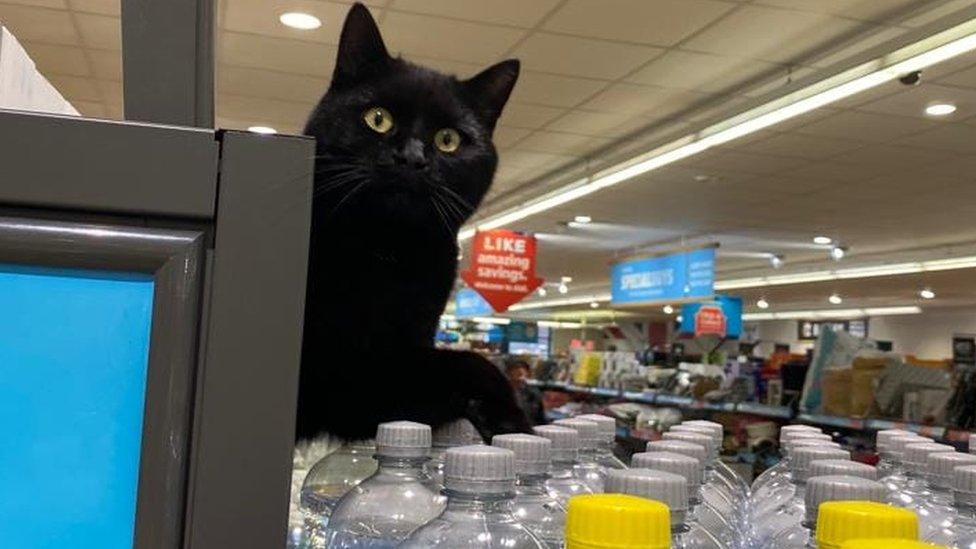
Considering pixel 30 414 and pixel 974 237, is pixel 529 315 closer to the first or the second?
pixel 974 237

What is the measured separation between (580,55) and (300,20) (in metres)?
1.65

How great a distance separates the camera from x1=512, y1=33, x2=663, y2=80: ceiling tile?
5.34 meters

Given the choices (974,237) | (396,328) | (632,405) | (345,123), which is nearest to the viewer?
(396,328)

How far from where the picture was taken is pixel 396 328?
3.43ft

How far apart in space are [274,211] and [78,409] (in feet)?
0.60

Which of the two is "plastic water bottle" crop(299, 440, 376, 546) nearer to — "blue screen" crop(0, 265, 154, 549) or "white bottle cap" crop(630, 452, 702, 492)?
"white bottle cap" crop(630, 452, 702, 492)

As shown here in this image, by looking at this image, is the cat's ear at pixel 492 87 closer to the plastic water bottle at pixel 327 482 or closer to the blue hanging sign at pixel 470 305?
the plastic water bottle at pixel 327 482

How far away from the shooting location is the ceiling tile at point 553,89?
19.8 ft

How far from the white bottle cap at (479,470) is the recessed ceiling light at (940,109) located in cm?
617

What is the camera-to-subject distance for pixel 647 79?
603cm

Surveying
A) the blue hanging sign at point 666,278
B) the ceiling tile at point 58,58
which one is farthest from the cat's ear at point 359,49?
the blue hanging sign at point 666,278

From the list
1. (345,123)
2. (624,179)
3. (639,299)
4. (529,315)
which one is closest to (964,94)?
(624,179)

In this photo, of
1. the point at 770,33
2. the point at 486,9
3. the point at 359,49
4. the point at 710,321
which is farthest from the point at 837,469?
the point at 710,321

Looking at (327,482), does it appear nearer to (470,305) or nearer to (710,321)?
(710,321)
